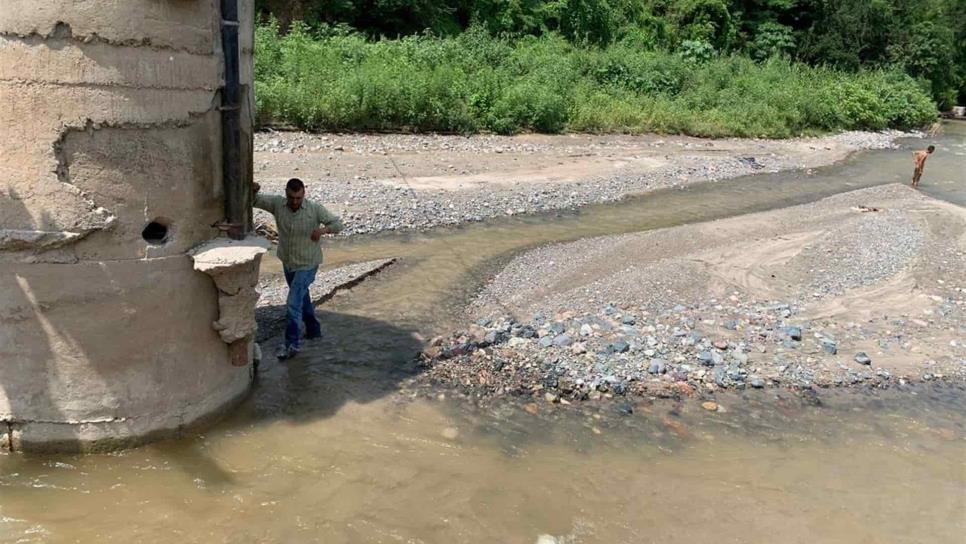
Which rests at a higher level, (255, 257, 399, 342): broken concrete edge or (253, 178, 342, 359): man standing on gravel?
(253, 178, 342, 359): man standing on gravel

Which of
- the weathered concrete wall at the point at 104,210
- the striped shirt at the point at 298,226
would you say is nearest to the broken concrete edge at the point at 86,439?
the weathered concrete wall at the point at 104,210

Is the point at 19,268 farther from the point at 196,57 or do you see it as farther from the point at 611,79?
the point at 611,79

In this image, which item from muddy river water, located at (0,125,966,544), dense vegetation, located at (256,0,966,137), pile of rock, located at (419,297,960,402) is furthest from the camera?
dense vegetation, located at (256,0,966,137)

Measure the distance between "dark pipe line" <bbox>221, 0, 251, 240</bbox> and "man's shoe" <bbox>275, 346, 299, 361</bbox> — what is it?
2.12m

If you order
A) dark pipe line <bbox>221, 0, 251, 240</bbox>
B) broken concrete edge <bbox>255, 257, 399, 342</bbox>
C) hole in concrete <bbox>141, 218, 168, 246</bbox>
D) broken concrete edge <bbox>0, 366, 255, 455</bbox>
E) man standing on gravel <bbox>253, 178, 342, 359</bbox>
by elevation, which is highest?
dark pipe line <bbox>221, 0, 251, 240</bbox>

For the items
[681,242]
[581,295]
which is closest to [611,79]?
[681,242]

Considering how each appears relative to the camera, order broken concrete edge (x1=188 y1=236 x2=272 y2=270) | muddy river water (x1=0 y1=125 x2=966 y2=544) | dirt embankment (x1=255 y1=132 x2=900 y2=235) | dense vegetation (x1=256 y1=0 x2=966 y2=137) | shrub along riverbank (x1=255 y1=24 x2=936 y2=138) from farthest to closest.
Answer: dense vegetation (x1=256 y1=0 x2=966 y2=137) → shrub along riverbank (x1=255 y1=24 x2=936 y2=138) → dirt embankment (x1=255 y1=132 x2=900 y2=235) → broken concrete edge (x1=188 y1=236 x2=272 y2=270) → muddy river water (x1=0 y1=125 x2=966 y2=544)

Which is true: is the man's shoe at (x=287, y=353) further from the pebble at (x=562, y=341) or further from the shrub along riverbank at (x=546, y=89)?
the shrub along riverbank at (x=546, y=89)

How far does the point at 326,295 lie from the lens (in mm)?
10070

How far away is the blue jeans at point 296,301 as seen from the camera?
778 cm

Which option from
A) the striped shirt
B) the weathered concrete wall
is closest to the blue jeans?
the striped shirt

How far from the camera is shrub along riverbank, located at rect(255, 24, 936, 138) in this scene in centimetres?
2086

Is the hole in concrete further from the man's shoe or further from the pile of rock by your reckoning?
the pile of rock

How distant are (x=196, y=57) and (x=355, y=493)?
12.3ft
